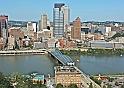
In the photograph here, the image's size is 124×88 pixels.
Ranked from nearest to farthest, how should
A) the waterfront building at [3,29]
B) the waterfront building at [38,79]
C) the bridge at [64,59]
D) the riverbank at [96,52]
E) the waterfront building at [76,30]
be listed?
the waterfront building at [38,79] → the bridge at [64,59] → the riverbank at [96,52] → the waterfront building at [3,29] → the waterfront building at [76,30]

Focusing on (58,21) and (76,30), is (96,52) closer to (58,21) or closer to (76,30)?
(76,30)

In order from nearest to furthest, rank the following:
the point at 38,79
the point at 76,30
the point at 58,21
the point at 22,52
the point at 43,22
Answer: the point at 38,79
the point at 22,52
the point at 76,30
the point at 58,21
the point at 43,22

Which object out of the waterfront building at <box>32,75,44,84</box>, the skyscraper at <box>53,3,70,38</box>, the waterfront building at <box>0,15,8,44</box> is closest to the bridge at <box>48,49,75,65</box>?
the waterfront building at <box>32,75,44,84</box>

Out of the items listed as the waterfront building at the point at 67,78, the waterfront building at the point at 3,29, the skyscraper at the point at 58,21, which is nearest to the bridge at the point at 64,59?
the waterfront building at the point at 67,78

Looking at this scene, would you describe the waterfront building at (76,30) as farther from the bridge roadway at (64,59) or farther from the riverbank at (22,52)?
the bridge roadway at (64,59)

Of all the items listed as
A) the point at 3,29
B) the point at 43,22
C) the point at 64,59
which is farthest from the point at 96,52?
the point at 43,22

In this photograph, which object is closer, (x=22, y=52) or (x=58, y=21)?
(x=22, y=52)

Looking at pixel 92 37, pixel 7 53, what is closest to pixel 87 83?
pixel 7 53

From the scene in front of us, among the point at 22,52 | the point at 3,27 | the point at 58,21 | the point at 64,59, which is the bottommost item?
the point at 22,52

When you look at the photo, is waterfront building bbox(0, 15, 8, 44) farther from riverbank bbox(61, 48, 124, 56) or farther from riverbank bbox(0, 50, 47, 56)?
riverbank bbox(61, 48, 124, 56)

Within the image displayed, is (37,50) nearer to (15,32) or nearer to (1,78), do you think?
(15,32)

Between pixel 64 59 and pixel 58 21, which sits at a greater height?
pixel 58 21
